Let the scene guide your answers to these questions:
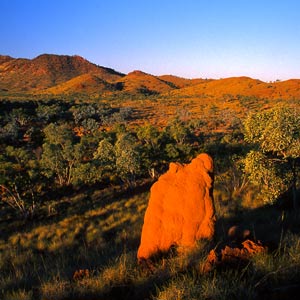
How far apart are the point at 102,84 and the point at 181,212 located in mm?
134073

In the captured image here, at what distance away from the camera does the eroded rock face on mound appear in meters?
6.77

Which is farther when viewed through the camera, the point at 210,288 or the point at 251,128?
the point at 251,128

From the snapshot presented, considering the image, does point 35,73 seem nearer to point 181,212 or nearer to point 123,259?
point 181,212

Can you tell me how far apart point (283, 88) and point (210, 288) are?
105 metres

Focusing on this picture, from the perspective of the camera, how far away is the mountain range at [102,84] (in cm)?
10248

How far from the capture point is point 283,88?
98625 mm

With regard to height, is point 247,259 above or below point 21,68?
below

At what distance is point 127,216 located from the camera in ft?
52.3

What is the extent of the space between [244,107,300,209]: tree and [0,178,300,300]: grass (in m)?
1.22

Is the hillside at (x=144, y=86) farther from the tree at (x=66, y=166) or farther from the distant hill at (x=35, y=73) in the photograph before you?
the tree at (x=66, y=166)

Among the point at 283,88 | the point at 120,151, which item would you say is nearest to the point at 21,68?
the point at 283,88

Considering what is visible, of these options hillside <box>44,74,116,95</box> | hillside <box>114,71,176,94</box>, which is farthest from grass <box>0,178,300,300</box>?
hillside <box>114,71,176,94</box>

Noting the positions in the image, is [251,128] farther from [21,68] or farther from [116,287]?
[21,68]

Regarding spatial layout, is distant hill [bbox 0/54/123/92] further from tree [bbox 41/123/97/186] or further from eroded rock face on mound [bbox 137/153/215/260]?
eroded rock face on mound [bbox 137/153/215/260]
